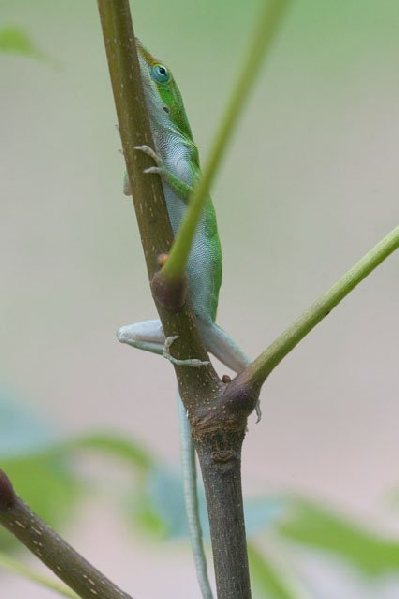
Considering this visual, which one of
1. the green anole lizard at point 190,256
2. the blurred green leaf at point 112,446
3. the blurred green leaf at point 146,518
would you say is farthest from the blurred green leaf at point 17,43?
Answer: the blurred green leaf at point 146,518

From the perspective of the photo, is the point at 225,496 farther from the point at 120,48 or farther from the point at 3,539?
the point at 3,539

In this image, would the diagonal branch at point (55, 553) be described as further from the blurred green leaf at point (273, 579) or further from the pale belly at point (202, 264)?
the pale belly at point (202, 264)

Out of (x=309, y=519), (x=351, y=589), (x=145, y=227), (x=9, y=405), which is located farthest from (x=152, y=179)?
(x=351, y=589)

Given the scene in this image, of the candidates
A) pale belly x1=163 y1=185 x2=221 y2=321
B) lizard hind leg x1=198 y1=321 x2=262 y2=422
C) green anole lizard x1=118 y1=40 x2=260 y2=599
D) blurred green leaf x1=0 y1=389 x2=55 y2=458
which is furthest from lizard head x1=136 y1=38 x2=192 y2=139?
blurred green leaf x1=0 y1=389 x2=55 y2=458

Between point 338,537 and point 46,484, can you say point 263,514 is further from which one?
point 46,484

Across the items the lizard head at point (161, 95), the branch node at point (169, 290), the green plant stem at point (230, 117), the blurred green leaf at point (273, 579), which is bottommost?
the blurred green leaf at point (273, 579)

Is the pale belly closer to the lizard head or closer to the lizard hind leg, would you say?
the lizard hind leg
